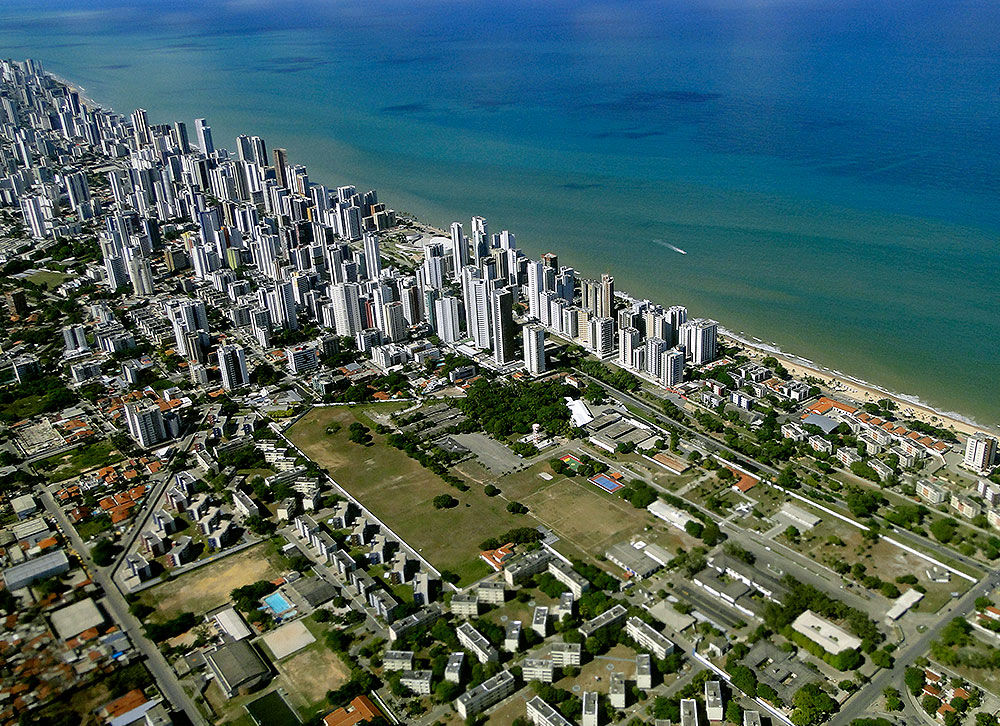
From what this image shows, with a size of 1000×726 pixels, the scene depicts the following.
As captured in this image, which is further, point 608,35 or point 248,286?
point 608,35

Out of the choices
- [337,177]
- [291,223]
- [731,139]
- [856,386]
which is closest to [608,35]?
[731,139]

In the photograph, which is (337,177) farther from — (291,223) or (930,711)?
(930,711)

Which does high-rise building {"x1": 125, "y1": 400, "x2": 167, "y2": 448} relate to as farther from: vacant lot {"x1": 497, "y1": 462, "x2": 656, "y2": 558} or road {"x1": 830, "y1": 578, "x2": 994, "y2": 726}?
road {"x1": 830, "y1": 578, "x2": 994, "y2": 726}

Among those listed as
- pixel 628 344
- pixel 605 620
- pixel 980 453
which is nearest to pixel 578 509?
pixel 605 620

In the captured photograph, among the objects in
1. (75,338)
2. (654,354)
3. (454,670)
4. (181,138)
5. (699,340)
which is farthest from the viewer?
(181,138)

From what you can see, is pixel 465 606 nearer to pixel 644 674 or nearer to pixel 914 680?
pixel 644 674

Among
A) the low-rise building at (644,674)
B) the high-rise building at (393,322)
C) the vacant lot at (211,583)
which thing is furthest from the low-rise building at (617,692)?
the high-rise building at (393,322)
